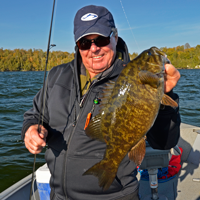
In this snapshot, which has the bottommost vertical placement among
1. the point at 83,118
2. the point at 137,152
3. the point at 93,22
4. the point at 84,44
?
the point at 137,152

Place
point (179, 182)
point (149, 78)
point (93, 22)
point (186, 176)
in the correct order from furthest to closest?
point (186, 176), point (179, 182), point (93, 22), point (149, 78)

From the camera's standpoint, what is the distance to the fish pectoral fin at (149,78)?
1.75 m

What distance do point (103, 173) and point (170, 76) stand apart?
39.7 inches

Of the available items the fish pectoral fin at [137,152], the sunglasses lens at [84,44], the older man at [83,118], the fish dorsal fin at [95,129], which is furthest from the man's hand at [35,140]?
the sunglasses lens at [84,44]

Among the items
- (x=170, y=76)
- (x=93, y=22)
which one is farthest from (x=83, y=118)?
(x=93, y=22)

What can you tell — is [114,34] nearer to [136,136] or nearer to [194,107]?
[136,136]

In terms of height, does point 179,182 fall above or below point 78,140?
below

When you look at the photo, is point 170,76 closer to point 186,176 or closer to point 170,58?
point 186,176

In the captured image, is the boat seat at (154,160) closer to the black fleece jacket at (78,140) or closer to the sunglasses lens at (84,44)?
the black fleece jacket at (78,140)

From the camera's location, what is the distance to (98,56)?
7.59ft

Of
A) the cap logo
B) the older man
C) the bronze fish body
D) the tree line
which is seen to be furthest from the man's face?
the tree line

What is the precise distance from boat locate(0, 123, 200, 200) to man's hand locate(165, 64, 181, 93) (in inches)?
61.1

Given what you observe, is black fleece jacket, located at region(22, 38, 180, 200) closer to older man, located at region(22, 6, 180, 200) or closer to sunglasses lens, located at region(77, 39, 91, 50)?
older man, located at region(22, 6, 180, 200)

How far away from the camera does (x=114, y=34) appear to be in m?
2.39
